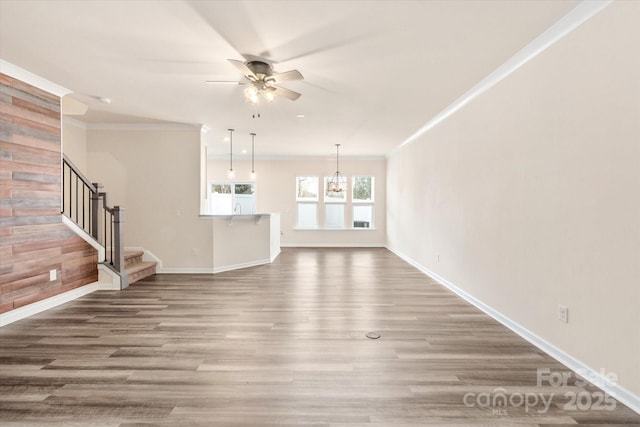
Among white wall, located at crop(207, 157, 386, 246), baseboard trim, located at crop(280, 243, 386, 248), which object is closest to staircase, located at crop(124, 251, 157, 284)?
white wall, located at crop(207, 157, 386, 246)

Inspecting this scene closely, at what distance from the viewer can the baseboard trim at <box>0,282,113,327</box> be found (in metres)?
3.22

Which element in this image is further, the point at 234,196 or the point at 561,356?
the point at 234,196

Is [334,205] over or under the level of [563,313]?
over

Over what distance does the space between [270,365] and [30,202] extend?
11.5ft

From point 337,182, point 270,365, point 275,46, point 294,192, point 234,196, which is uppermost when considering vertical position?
point 275,46

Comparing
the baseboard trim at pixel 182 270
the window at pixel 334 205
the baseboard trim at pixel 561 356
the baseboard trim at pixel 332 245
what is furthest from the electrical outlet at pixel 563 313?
the window at pixel 334 205

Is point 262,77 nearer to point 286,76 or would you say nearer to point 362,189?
point 286,76

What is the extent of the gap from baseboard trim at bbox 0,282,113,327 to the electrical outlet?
17.5ft

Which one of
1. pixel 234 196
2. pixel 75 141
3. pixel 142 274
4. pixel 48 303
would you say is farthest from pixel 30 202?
pixel 234 196

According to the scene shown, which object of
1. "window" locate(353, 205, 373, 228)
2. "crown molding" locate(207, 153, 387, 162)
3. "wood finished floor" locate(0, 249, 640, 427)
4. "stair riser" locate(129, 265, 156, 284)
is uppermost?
"crown molding" locate(207, 153, 387, 162)

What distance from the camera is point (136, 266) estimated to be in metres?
5.14

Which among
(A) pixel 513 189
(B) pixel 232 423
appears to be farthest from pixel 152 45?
(A) pixel 513 189

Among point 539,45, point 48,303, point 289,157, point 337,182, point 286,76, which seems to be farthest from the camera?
point 289,157

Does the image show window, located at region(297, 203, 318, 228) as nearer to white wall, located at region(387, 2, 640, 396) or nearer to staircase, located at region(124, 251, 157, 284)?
staircase, located at region(124, 251, 157, 284)
